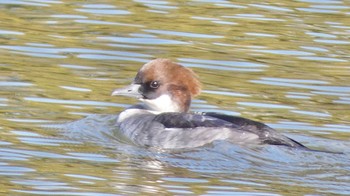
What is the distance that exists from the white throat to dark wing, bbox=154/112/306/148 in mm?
324

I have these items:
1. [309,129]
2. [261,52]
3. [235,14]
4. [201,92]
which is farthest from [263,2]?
[309,129]

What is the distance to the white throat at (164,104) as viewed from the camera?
511 inches

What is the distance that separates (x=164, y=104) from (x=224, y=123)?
1.16 m

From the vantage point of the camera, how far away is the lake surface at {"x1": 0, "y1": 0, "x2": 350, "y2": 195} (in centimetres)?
1034

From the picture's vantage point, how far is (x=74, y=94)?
44.6 feet

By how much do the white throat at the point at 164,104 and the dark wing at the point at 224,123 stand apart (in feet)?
1.06

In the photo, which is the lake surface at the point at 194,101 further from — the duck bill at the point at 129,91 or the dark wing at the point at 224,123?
the duck bill at the point at 129,91

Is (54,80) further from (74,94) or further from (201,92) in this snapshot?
(201,92)

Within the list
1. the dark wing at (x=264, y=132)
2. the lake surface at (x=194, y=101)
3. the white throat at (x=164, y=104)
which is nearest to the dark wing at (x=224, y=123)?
the dark wing at (x=264, y=132)

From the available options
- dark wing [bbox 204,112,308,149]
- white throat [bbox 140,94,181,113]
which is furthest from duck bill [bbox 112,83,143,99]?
dark wing [bbox 204,112,308,149]

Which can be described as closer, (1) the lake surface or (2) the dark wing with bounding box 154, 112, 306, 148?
(1) the lake surface

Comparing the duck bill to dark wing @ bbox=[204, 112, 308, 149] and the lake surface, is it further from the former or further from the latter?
dark wing @ bbox=[204, 112, 308, 149]

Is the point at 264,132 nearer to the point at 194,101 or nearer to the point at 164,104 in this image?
the point at 164,104

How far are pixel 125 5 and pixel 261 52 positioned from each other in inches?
110
